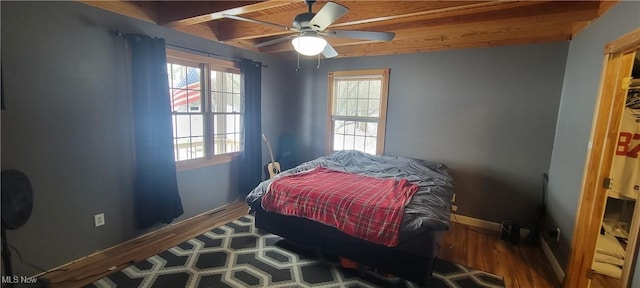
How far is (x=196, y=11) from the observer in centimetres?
242

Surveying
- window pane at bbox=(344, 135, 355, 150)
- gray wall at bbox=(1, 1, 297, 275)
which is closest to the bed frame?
gray wall at bbox=(1, 1, 297, 275)

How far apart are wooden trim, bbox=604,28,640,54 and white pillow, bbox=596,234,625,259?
5.49 feet

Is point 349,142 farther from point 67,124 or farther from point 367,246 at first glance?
point 67,124

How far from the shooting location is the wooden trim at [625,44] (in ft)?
5.15

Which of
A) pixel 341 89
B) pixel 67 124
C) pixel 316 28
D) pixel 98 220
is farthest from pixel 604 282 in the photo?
pixel 67 124

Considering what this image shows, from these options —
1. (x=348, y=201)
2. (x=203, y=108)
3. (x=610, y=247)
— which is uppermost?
(x=203, y=108)

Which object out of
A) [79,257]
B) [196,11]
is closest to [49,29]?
[196,11]

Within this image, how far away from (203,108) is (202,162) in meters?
0.68

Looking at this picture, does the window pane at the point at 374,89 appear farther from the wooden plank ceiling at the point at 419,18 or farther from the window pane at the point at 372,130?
the wooden plank ceiling at the point at 419,18

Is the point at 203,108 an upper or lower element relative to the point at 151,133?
upper

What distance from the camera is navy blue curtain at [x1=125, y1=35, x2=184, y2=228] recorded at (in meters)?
2.57

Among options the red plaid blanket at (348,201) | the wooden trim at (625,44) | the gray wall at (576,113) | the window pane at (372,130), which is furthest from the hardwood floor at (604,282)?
the window pane at (372,130)

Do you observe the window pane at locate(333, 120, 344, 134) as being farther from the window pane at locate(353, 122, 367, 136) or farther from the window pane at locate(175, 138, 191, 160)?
the window pane at locate(175, 138, 191, 160)

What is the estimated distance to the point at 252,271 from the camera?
89.8 inches
